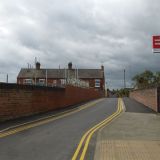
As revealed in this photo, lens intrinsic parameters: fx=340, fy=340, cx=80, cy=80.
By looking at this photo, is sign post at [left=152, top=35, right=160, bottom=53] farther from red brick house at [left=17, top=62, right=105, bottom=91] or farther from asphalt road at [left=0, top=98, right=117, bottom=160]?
red brick house at [left=17, top=62, right=105, bottom=91]

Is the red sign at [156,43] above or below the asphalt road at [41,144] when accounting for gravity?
above

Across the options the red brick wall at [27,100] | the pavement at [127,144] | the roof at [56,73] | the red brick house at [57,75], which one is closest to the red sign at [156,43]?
the pavement at [127,144]

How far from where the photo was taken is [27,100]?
2362 centimetres

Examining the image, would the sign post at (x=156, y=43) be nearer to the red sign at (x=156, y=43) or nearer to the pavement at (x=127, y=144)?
the red sign at (x=156, y=43)

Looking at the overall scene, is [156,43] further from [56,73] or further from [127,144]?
[56,73]

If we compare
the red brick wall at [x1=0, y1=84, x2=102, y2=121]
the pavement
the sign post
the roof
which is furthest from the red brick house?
the pavement

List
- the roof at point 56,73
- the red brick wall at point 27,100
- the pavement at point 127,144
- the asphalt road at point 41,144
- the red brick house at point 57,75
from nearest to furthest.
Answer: the asphalt road at point 41,144 < the pavement at point 127,144 < the red brick wall at point 27,100 < the red brick house at point 57,75 < the roof at point 56,73

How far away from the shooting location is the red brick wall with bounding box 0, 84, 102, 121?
19.9 meters

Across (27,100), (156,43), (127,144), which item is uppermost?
(156,43)

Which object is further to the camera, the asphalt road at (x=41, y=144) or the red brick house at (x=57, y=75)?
the red brick house at (x=57, y=75)

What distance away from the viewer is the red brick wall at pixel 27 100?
782 inches

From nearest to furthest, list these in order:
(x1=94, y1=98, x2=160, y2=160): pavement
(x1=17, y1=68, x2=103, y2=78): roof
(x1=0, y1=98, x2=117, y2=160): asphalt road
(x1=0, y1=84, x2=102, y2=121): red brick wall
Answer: (x1=0, y1=98, x2=117, y2=160): asphalt road → (x1=94, y1=98, x2=160, y2=160): pavement → (x1=0, y1=84, x2=102, y2=121): red brick wall → (x1=17, y1=68, x2=103, y2=78): roof

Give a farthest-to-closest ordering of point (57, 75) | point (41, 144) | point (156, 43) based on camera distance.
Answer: point (57, 75)
point (156, 43)
point (41, 144)

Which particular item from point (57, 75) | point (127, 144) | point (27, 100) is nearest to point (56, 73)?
point (57, 75)
